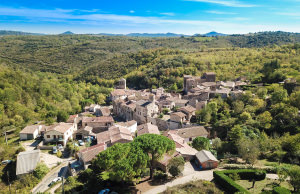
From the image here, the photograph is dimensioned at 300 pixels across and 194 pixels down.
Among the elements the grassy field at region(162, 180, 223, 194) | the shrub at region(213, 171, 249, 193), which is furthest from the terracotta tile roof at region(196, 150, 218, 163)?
the grassy field at region(162, 180, 223, 194)

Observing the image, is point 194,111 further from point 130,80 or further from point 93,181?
point 130,80

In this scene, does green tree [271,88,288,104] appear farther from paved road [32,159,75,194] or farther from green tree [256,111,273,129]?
paved road [32,159,75,194]

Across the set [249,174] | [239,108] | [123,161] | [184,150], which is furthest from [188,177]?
[239,108]

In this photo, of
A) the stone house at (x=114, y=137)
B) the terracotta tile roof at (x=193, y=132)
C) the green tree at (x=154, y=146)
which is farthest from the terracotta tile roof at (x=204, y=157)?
the stone house at (x=114, y=137)

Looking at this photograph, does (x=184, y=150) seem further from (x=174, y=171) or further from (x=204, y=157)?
(x=174, y=171)

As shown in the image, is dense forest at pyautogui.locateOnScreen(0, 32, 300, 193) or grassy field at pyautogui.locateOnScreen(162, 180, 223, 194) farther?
dense forest at pyautogui.locateOnScreen(0, 32, 300, 193)

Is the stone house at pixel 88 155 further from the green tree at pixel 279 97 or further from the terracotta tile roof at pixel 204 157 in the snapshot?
the green tree at pixel 279 97
